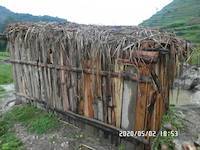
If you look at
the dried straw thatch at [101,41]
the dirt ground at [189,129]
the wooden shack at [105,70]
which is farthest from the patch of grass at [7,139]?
the dirt ground at [189,129]

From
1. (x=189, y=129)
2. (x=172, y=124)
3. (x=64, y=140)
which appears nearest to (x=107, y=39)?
(x=64, y=140)

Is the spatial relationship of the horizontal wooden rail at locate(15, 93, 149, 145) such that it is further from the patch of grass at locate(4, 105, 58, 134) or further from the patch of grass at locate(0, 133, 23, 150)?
the patch of grass at locate(0, 133, 23, 150)

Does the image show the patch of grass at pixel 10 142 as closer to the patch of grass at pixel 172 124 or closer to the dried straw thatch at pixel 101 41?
the dried straw thatch at pixel 101 41

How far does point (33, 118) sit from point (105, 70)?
9.85 feet

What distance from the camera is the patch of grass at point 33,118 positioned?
707 cm

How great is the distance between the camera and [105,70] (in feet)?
19.2

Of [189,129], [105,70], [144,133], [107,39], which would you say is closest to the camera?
[144,133]

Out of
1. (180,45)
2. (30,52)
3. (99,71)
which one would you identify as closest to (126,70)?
(99,71)

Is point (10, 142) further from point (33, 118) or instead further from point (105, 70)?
point (105, 70)

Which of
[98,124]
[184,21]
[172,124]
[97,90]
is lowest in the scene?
[172,124]

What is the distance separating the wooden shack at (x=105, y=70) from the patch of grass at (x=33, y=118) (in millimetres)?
340

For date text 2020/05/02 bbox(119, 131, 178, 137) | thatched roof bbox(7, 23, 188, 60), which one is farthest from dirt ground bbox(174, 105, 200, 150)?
→ thatched roof bbox(7, 23, 188, 60)

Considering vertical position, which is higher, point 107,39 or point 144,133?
point 107,39

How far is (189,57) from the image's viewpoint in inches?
218
